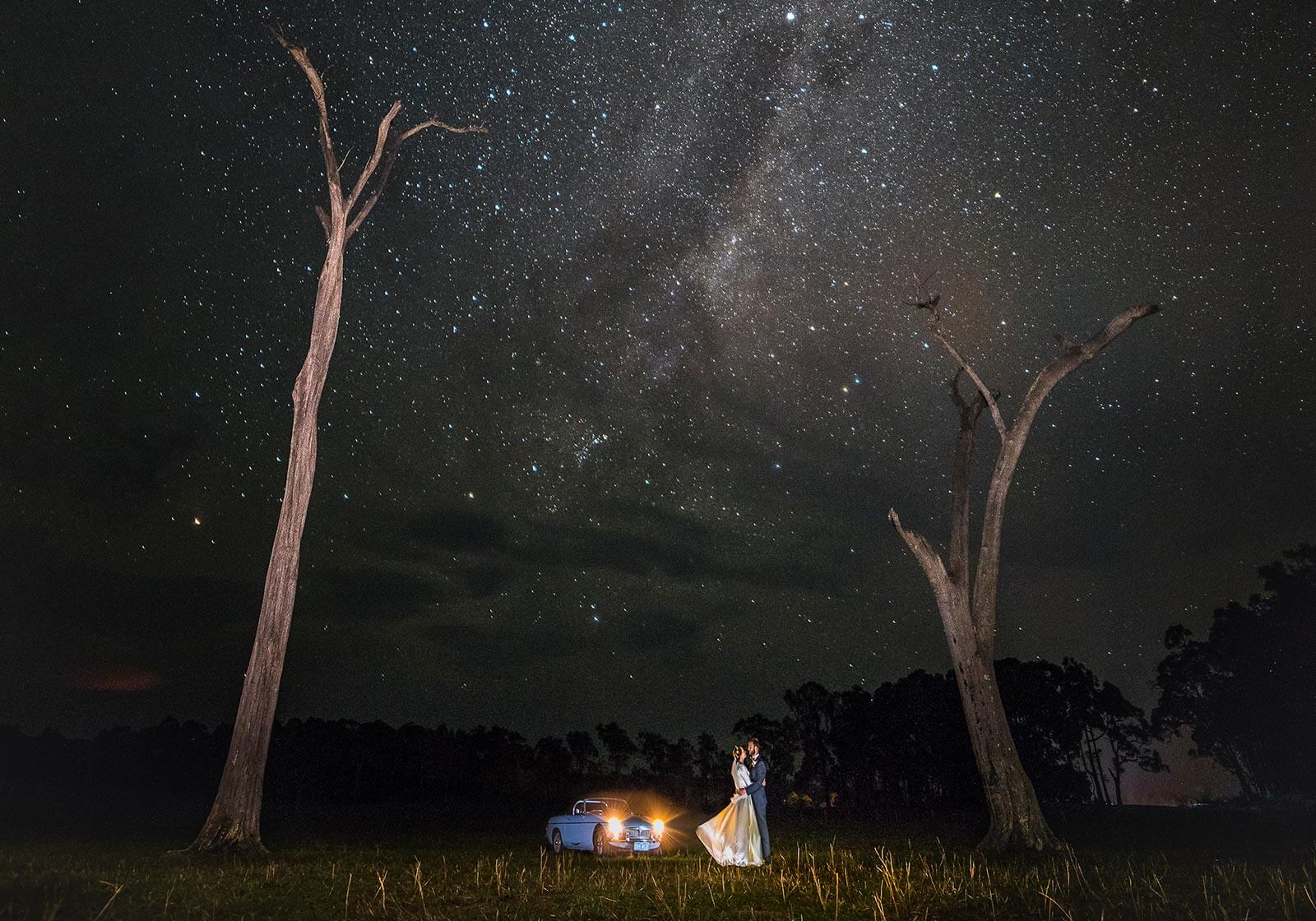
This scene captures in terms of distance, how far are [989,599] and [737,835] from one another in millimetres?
8676

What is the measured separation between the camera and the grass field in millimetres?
8477

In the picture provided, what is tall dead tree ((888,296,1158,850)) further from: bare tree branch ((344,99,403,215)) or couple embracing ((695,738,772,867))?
bare tree branch ((344,99,403,215))

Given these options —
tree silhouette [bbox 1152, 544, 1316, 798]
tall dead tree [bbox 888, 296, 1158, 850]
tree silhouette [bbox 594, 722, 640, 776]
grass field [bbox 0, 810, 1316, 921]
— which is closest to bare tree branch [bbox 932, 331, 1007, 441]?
tall dead tree [bbox 888, 296, 1158, 850]

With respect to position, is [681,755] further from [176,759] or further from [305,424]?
[305,424]

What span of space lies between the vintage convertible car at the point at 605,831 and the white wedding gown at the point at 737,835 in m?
4.19

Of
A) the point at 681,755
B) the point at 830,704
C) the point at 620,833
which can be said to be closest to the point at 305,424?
the point at 620,833

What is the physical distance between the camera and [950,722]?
68188 millimetres

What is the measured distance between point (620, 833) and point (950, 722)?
57037 millimetres

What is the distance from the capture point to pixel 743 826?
1468 cm

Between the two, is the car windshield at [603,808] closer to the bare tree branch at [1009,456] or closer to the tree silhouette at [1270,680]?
the bare tree branch at [1009,456]

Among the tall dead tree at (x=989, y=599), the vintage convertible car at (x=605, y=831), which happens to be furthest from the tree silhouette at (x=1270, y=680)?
the vintage convertible car at (x=605, y=831)

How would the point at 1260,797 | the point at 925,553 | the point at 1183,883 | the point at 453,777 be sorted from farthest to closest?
the point at 453,777
the point at 1260,797
the point at 925,553
the point at 1183,883

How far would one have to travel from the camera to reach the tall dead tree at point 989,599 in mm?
18062

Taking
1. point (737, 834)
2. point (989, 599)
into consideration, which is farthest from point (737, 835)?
point (989, 599)
